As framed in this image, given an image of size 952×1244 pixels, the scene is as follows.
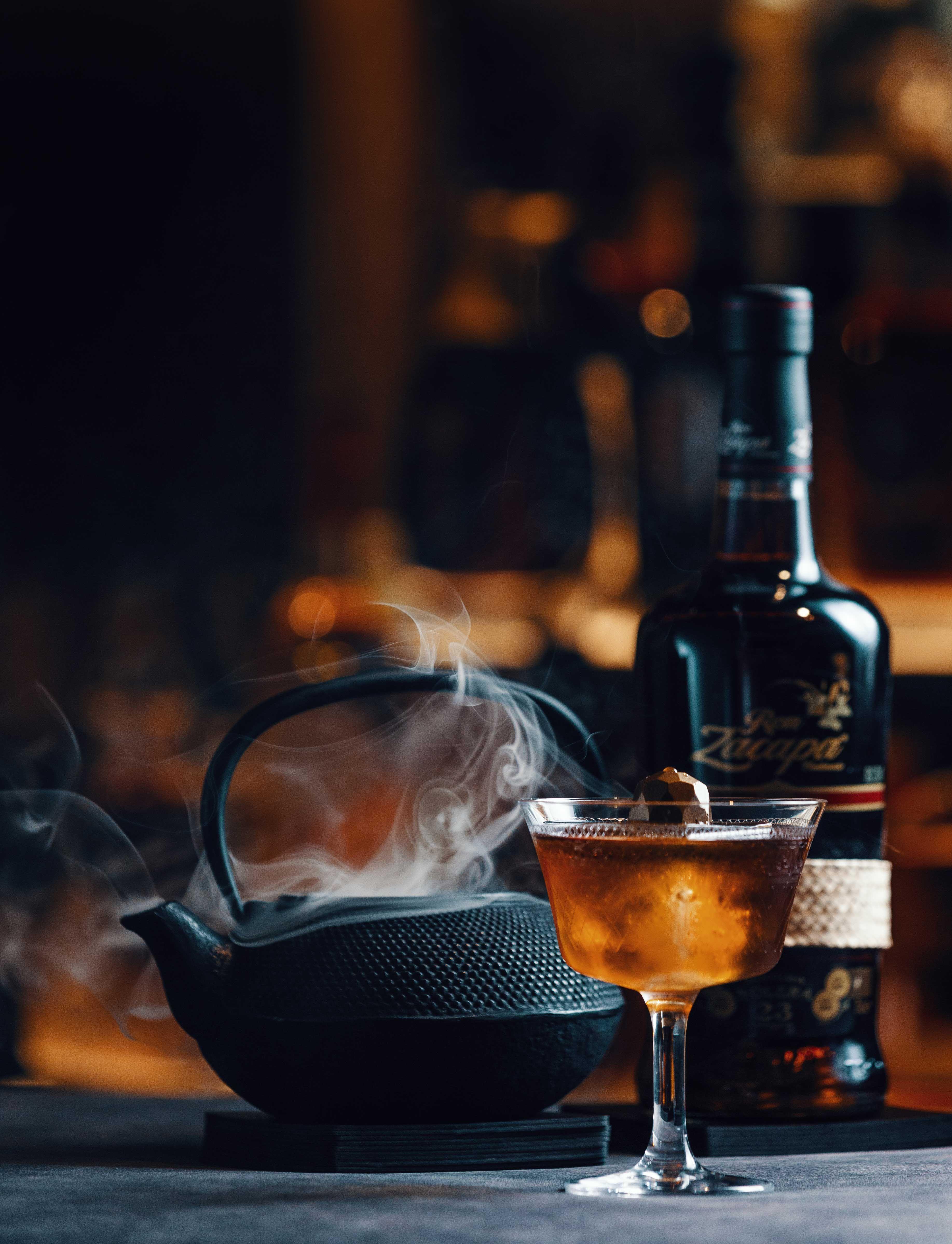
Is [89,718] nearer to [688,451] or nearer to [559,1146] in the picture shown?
[688,451]

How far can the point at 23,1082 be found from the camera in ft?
4.55

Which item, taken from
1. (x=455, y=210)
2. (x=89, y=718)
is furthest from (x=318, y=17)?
(x=89, y=718)

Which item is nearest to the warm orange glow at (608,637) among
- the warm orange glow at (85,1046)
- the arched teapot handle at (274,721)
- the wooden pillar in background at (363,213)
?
the wooden pillar in background at (363,213)

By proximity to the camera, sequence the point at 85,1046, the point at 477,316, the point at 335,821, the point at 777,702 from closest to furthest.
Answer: the point at 777,702, the point at 335,821, the point at 85,1046, the point at 477,316

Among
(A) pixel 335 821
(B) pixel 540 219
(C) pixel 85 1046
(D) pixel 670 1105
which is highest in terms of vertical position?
(B) pixel 540 219

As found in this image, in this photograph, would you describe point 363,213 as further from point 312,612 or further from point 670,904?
point 670,904

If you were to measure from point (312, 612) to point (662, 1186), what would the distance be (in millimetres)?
1892

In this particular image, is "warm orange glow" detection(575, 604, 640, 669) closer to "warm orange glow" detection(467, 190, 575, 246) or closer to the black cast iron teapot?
"warm orange glow" detection(467, 190, 575, 246)

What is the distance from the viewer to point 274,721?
3.31 feet

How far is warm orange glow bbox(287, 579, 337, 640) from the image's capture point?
8.74 ft

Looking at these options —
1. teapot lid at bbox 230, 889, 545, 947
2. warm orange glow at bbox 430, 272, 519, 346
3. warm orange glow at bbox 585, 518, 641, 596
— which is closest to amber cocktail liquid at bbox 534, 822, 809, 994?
teapot lid at bbox 230, 889, 545, 947

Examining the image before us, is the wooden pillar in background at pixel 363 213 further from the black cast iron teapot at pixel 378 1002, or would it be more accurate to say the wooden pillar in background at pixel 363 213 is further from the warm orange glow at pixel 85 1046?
the black cast iron teapot at pixel 378 1002

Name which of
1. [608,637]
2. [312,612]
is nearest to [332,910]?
[608,637]

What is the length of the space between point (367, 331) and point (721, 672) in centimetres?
207
